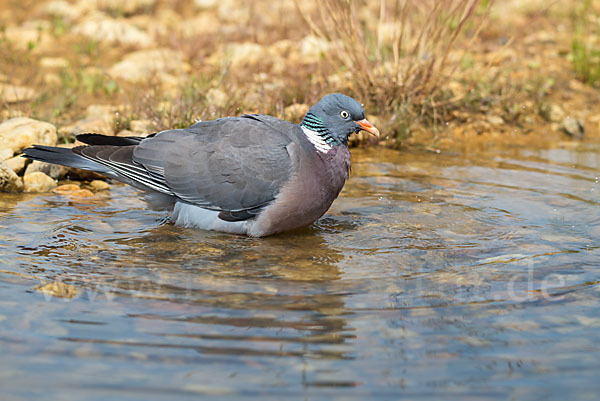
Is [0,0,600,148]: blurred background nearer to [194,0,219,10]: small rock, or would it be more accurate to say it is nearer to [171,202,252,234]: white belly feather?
[194,0,219,10]: small rock

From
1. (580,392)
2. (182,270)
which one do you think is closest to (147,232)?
(182,270)

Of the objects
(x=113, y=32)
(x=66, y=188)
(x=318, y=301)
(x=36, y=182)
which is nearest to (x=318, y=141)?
(x=318, y=301)

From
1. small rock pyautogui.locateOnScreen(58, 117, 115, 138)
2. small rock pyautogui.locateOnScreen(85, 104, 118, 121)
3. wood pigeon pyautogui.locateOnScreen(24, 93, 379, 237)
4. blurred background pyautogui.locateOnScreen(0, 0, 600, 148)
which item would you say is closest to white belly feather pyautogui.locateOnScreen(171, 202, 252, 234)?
wood pigeon pyautogui.locateOnScreen(24, 93, 379, 237)

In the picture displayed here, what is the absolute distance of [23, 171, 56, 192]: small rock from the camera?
17.8ft

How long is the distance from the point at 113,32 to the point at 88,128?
3.69 metres

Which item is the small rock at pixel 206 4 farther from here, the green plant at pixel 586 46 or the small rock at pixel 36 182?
the small rock at pixel 36 182

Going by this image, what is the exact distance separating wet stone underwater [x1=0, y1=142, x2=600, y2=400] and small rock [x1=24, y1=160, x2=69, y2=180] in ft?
1.62

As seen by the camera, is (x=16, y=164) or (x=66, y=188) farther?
(x=16, y=164)

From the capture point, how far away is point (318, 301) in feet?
11.3

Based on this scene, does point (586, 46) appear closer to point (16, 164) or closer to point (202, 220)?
point (202, 220)

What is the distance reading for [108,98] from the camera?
7.71 metres

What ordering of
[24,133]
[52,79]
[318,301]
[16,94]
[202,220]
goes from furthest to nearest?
1. [52,79]
2. [16,94]
3. [24,133]
4. [202,220]
5. [318,301]

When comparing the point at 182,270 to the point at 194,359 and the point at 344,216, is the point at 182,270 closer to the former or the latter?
the point at 194,359

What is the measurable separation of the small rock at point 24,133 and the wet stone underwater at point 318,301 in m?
0.74
